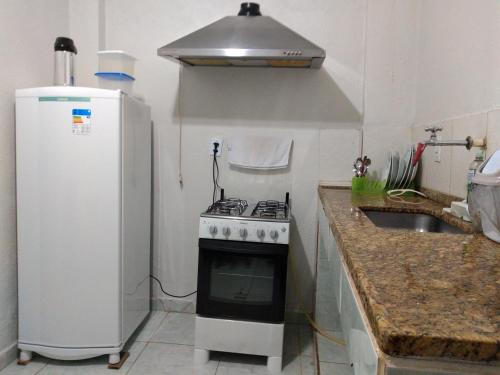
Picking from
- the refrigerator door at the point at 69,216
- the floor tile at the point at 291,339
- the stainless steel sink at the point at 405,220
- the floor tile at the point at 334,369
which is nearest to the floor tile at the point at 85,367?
the refrigerator door at the point at 69,216

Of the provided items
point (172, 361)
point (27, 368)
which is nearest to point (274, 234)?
point (172, 361)

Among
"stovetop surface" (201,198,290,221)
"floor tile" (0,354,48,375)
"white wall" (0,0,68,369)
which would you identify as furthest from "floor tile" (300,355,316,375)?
"white wall" (0,0,68,369)

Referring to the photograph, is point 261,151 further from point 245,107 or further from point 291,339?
point 291,339

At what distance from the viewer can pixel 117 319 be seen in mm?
1958

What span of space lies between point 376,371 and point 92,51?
8.41 feet

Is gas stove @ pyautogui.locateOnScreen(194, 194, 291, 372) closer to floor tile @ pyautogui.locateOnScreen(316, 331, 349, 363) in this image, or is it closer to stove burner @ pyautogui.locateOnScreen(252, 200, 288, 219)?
stove burner @ pyautogui.locateOnScreen(252, 200, 288, 219)

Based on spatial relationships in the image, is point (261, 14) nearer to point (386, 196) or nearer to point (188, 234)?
point (386, 196)

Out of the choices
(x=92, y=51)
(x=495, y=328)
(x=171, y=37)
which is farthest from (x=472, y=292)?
(x=92, y=51)

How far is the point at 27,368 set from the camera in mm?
1916

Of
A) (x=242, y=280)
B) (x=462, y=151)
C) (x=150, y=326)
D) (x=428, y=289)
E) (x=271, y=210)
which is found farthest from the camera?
(x=150, y=326)

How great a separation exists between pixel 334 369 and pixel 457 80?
1.50 metres

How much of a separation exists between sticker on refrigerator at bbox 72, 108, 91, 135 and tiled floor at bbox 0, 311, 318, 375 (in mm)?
1187

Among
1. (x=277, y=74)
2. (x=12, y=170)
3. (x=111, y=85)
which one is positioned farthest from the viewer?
(x=277, y=74)

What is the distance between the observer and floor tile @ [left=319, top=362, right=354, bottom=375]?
1.90 m
